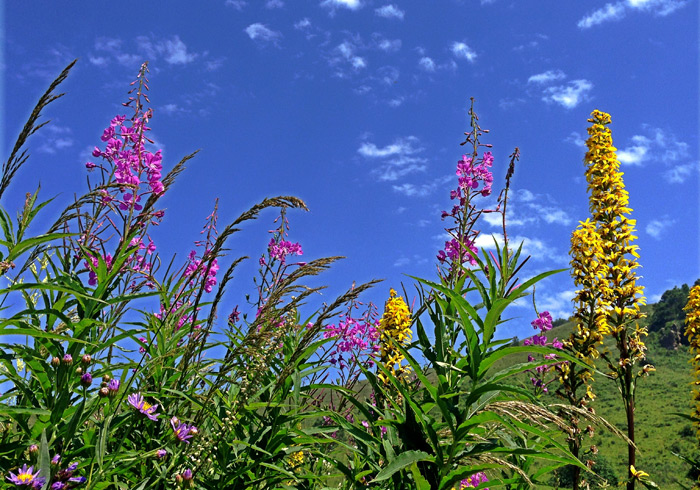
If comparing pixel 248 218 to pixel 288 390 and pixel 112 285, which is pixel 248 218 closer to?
pixel 112 285

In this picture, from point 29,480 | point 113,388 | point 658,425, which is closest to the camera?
point 29,480

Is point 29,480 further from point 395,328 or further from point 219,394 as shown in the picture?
point 395,328

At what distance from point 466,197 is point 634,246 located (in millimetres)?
2401

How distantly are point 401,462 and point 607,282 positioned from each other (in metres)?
3.87

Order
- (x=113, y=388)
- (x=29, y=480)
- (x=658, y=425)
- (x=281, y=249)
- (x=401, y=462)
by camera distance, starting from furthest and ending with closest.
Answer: (x=658, y=425)
(x=281, y=249)
(x=401, y=462)
(x=113, y=388)
(x=29, y=480)

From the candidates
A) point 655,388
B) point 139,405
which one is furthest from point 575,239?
point 655,388

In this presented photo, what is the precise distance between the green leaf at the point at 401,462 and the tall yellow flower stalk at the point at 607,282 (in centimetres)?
277

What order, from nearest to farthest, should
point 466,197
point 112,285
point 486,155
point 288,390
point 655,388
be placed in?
point 112,285 < point 288,390 < point 466,197 < point 486,155 < point 655,388

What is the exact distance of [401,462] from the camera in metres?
2.01

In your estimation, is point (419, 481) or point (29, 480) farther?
point (419, 481)

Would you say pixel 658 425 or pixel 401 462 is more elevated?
pixel 401 462

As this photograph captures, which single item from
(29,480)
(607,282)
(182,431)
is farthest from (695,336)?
(29,480)

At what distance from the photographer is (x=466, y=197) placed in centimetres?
422

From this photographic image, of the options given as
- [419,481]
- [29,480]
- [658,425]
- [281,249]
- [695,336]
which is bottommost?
[658,425]
